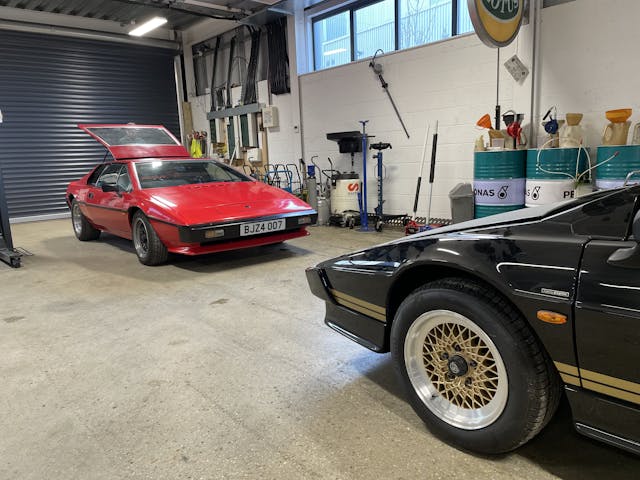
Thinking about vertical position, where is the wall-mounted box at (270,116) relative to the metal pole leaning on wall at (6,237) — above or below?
above

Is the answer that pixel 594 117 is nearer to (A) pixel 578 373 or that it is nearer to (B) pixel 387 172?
(B) pixel 387 172

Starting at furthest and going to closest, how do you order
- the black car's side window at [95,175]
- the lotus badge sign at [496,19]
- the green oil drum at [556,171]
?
the black car's side window at [95,175]
the green oil drum at [556,171]
the lotus badge sign at [496,19]

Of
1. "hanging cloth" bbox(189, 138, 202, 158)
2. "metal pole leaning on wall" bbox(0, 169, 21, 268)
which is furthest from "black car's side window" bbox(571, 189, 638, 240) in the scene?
"hanging cloth" bbox(189, 138, 202, 158)

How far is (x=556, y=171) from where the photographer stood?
4516 mm

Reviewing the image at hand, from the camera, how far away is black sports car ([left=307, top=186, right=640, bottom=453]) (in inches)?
45.7

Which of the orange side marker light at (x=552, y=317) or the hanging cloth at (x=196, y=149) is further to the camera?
the hanging cloth at (x=196, y=149)

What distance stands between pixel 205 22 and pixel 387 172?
6.35 meters

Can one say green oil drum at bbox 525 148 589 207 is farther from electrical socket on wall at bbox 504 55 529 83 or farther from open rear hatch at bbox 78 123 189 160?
open rear hatch at bbox 78 123 189 160

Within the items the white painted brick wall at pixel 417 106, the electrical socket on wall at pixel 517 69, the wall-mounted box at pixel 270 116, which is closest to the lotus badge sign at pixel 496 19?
the electrical socket on wall at pixel 517 69

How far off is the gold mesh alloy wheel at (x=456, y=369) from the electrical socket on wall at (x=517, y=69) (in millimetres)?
4655

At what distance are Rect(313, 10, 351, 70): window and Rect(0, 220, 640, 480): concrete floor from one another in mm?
5354

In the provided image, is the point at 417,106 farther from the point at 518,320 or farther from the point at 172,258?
the point at 518,320

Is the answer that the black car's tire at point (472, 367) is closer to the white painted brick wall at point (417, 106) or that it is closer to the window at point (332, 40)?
the white painted brick wall at point (417, 106)

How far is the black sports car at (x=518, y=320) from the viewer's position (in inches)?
45.7
